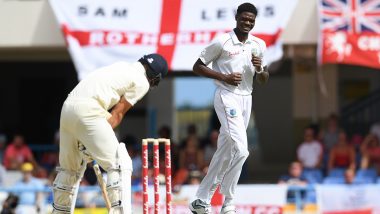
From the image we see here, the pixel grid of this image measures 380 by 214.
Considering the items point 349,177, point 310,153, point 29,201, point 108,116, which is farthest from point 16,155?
point 108,116

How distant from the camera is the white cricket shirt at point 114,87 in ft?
30.3

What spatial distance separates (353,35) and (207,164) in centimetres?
360

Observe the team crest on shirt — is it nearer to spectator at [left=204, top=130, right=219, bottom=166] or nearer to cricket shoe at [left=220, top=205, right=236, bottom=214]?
cricket shoe at [left=220, top=205, right=236, bottom=214]

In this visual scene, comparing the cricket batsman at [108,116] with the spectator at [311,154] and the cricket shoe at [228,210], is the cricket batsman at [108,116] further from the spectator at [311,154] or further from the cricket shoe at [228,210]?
the spectator at [311,154]

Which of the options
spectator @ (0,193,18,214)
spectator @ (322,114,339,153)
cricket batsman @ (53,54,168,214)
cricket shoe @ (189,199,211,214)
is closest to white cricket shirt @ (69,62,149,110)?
cricket batsman @ (53,54,168,214)

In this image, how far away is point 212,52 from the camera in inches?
378

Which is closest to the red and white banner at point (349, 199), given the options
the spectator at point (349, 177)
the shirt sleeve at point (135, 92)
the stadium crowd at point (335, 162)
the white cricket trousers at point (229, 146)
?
the spectator at point (349, 177)

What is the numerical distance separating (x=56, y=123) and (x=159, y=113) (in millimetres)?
3898

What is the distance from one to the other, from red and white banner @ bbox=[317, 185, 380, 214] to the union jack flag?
109 inches

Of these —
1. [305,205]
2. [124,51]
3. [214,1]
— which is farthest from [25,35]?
[305,205]

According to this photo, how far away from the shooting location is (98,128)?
30.1ft

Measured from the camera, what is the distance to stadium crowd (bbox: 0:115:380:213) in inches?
617

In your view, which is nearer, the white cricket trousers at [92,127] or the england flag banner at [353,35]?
the white cricket trousers at [92,127]

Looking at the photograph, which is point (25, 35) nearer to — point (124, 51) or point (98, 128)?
point (124, 51)
